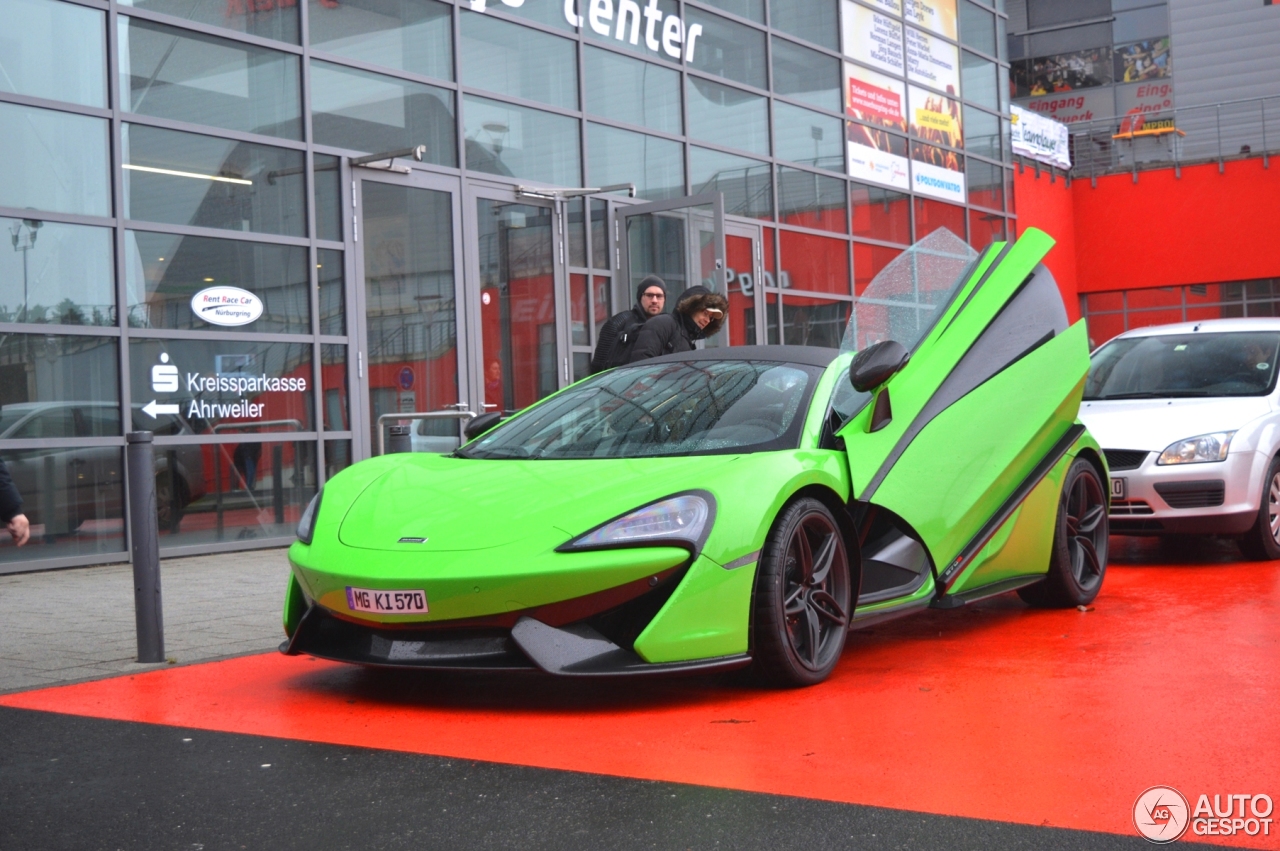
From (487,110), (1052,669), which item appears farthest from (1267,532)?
(487,110)

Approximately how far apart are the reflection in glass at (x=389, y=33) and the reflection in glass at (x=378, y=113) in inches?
6.0

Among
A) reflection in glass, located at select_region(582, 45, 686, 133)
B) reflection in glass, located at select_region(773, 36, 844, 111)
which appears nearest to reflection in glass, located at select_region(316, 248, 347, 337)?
reflection in glass, located at select_region(582, 45, 686, 133)

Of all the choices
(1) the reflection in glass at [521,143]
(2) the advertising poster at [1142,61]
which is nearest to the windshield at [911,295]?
(1) the reflection in glass at [521,143]

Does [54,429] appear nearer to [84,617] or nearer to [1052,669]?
[84,617]

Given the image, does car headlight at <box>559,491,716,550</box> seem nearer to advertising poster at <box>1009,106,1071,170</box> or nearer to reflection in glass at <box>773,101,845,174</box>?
reflection in glass at <box>773,101,845,174</box>

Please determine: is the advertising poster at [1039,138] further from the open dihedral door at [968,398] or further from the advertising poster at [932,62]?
the open dihedral door at [968,398]

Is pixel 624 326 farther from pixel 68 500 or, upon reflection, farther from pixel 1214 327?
pixel 1214 327

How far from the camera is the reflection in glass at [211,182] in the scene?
10445mm

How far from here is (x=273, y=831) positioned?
3.42 meters

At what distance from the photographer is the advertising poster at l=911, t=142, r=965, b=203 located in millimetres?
19562

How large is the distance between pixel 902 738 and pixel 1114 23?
165 ft

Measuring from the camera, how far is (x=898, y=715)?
4.59 m

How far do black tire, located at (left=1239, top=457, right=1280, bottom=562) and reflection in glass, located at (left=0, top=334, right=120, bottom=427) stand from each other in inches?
297

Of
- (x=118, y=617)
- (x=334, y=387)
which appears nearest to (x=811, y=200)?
(x=334, y=387)
